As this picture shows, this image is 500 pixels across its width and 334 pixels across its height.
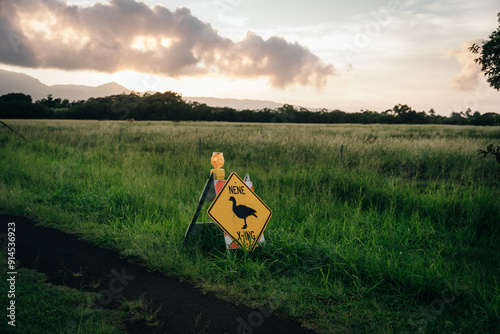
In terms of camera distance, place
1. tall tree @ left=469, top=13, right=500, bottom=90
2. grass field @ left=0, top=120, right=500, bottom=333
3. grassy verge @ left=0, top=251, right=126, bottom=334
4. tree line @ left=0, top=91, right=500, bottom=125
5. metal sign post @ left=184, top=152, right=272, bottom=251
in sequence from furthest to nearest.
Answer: tree line @ left=0, top=91, right=500, bottom=125, tall tree @ left=469, top=13, right=500, bottom=90, metal sign post @ left=184, top=152, right=272, bottom=251, grass field @ left=0, top=120, right=500, bottom=333, grassy verge @ left=0, top=251, right=126, bottom=334

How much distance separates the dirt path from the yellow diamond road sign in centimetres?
103

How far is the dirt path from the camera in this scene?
10.3 ft

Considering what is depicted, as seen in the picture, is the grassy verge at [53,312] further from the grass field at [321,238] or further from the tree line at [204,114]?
the tree line at [204,114]

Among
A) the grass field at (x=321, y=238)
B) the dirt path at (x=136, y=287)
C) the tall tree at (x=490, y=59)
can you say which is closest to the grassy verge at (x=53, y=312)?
the dirt path at (x=136, y=287)

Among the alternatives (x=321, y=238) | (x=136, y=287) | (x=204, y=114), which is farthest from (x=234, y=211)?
(x=204, y=114)

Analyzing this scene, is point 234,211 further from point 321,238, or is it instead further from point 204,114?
point 204,114

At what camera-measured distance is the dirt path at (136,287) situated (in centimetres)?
313

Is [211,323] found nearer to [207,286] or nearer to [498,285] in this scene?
[207,286]

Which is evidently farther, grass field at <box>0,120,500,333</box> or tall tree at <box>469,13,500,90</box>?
tall tree at <box>469,13,500,90</box>

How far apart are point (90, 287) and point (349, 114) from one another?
293ft

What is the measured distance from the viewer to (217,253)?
483 cm

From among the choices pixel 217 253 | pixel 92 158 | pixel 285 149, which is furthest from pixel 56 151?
pixel 217 253

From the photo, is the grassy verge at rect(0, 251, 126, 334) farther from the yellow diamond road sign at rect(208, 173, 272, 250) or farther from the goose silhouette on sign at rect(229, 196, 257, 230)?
the goose silhouette on sign at rect(229, 196, 257, 230)

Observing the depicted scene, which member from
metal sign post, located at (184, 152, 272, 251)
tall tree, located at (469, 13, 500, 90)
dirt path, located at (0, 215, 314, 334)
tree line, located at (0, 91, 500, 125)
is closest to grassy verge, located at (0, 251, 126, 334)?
dirt path, located at (0, 215, 314, 334)
